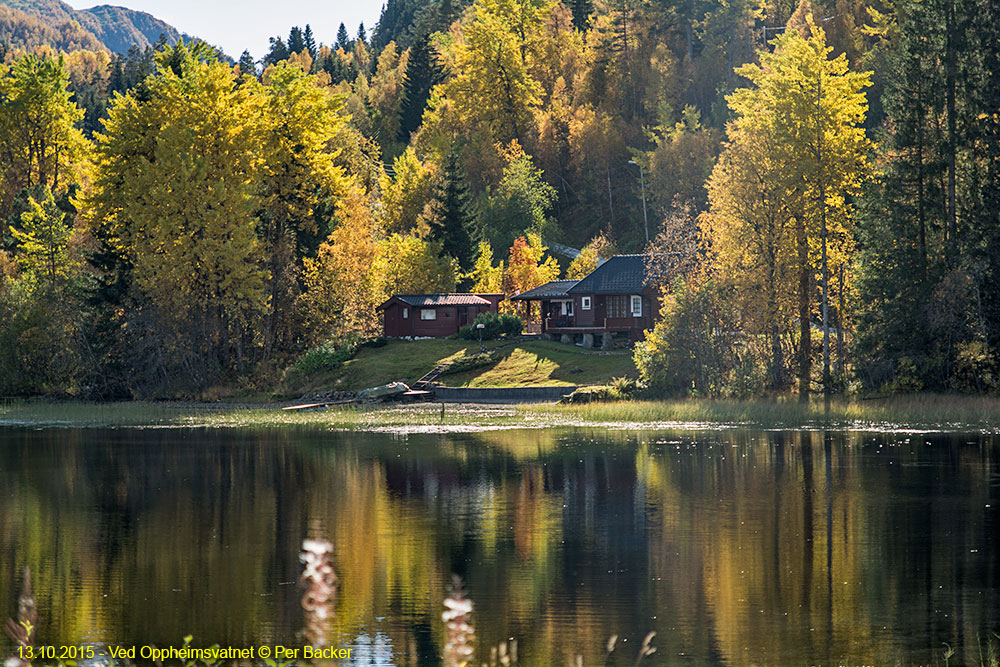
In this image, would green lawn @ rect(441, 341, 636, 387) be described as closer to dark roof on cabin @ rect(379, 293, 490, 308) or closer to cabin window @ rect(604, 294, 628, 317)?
cabin window @ rect(604, 294, 628, 317)

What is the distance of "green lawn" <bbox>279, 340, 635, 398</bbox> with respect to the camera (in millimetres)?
77250

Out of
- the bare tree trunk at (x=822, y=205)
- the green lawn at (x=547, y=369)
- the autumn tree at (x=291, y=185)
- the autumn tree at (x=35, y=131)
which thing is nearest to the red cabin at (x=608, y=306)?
the green lawn at (x=547, y=369)

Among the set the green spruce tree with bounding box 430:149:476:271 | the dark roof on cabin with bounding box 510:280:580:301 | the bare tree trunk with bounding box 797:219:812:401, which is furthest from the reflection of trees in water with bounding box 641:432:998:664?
the green spruce tree with bounding box 430:149:476:271

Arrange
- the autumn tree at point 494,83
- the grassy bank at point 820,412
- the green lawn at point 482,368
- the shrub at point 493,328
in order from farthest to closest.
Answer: the autumn tree at point 494,83
the shrub at point 493,328
the green lawn at point 482,368
the grassy bank at point 820,412

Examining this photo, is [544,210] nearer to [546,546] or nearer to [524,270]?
[524,270]

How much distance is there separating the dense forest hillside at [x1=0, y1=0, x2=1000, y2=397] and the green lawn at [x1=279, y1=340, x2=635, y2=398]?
324 centimetres

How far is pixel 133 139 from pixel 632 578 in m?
65.4

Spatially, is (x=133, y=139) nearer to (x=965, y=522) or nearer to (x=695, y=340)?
(x=695, y=340)

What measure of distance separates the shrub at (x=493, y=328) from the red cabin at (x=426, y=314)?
2.30m

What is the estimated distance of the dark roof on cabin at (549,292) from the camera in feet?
306

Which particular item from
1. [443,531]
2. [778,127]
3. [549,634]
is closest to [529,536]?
[443,531]

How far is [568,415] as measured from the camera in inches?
2408

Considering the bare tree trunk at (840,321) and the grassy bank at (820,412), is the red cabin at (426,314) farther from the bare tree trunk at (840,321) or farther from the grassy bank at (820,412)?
the bare tree trunk at (840,321)

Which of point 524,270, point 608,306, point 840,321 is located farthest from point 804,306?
point 524,270
